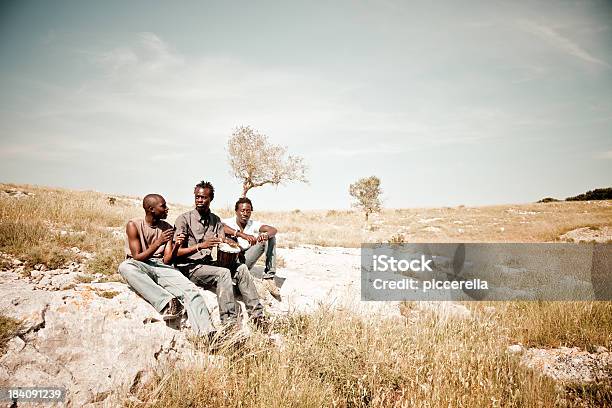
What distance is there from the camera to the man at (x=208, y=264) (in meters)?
4.75

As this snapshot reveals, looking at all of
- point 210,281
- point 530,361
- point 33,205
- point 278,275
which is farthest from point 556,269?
point 33,205

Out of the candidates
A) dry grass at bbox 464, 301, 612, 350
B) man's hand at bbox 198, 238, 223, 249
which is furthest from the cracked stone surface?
dry grass at bbox 464, 301, 612, 350

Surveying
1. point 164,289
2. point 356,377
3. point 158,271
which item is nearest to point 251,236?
point 158,271

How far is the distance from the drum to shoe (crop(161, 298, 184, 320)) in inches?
42.3

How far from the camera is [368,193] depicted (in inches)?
1537

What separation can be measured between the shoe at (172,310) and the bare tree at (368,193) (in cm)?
3563

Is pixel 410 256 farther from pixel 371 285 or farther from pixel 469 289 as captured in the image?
pixel 371 285

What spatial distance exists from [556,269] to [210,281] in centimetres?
1252

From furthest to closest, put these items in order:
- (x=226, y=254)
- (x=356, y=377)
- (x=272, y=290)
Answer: (x=272, y=290) < (x=226, y=254) < (x=356, y=377)

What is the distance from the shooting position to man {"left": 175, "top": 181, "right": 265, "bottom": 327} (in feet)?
15.6

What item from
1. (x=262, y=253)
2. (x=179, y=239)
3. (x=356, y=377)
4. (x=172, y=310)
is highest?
(x=179, y=239)

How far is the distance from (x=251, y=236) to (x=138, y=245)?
6.83 ft

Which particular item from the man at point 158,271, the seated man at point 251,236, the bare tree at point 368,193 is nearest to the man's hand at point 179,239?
the man at point 158,271

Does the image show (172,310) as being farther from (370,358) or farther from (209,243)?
(370,358)
